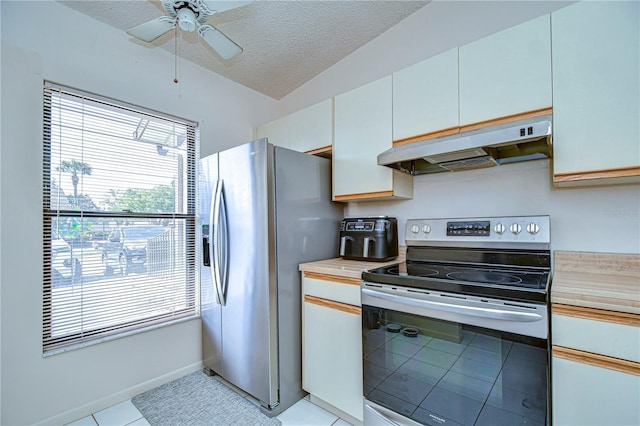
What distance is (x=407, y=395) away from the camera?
145 cm

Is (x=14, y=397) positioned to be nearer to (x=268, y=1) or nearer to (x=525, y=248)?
(x=268, y=1)

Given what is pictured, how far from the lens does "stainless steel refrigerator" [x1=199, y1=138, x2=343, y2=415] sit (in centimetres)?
187

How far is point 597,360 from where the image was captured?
3.36ft

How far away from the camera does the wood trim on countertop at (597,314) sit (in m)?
0.96

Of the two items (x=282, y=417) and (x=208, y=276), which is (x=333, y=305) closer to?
(x=282, y=417)

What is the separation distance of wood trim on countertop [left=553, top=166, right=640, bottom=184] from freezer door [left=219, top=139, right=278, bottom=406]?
1550 millimetres

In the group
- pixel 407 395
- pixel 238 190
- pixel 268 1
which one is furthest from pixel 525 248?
pixel 268 1

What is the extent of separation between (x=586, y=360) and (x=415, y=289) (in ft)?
2.08

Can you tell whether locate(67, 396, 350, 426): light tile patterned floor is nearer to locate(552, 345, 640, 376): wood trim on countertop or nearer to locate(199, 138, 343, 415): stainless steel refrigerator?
locate(199, 138, 343, 415): stainless steel refrigerator

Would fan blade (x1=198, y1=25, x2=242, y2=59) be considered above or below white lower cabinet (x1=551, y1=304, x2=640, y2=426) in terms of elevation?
above

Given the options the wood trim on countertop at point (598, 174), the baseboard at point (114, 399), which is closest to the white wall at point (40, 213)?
the baseboard at point (114, 399)

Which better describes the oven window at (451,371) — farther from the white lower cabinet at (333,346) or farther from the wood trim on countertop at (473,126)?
the wood trim on countertop at (473,126)

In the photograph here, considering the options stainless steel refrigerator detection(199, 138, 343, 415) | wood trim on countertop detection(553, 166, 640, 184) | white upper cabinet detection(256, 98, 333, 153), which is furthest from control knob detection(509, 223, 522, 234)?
white upper cabinet detection(256, 98, 333, 153)

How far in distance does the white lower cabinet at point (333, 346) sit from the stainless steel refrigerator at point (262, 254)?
0.44 feet
